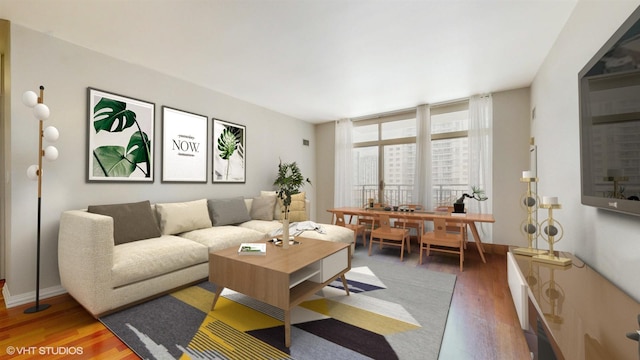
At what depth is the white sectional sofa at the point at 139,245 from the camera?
80.7 inches

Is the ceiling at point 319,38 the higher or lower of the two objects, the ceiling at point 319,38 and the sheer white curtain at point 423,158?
the higher

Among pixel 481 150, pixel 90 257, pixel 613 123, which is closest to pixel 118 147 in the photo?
pixel 90 257

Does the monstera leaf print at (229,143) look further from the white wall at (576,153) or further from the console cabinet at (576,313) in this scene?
the white wall at (576,153)

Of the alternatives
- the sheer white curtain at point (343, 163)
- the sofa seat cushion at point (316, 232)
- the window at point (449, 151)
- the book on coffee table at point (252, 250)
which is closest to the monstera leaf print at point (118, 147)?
the sofa seat cushion at point (316, 232)

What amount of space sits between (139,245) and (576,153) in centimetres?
401

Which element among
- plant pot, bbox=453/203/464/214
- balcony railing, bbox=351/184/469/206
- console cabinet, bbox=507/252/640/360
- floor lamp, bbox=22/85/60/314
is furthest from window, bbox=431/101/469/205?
floor lamp, bbox=22/85/60/314

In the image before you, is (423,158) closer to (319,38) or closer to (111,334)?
(319,38)

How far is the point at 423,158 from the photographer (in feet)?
15.5

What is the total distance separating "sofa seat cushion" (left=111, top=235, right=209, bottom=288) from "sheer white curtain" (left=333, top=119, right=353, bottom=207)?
350 centimetres

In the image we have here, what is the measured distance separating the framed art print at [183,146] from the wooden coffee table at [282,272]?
1904 millimetres

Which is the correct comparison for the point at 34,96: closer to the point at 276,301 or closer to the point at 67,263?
the point at 67,263

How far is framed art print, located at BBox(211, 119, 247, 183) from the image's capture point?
4.11 metres

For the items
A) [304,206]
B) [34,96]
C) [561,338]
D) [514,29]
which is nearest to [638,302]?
[561,338]

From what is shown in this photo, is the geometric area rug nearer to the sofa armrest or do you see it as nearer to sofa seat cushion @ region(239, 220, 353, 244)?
the sofa armrest
